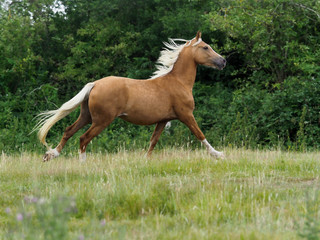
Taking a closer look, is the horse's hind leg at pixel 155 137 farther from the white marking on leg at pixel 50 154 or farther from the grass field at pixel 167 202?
the white marking on leg at pixel 50 154

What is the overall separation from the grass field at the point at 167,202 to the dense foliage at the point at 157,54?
4.80 meters

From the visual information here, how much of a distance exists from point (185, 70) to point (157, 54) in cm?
750

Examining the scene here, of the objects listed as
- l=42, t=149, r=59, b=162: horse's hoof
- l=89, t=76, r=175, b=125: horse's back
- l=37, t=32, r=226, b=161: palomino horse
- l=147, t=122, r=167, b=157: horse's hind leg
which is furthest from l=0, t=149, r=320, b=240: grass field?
l=147, t=122, r=167, b=157: horse's hind leg

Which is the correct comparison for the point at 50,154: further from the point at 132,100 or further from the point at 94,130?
the point at 132,100

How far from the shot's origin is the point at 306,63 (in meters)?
12.7

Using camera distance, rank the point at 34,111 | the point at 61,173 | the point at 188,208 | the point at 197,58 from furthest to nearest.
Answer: the point at 34,111
the point at 197,58
the point at 61,173
the point at 188,208

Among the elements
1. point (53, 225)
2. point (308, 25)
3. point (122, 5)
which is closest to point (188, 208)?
point (53, 225)

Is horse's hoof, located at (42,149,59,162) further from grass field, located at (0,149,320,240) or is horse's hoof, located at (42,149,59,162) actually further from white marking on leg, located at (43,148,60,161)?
grass field, located at (0,149,320,240)

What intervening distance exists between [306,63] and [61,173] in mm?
8858

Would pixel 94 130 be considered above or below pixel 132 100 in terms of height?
below

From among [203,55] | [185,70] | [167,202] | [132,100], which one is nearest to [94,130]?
[132,100]

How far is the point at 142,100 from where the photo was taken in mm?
7551

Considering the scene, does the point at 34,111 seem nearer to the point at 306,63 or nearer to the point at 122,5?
the point at 122,5

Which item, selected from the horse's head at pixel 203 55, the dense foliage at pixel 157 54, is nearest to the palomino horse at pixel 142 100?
the horse's head at pixel 203 55
